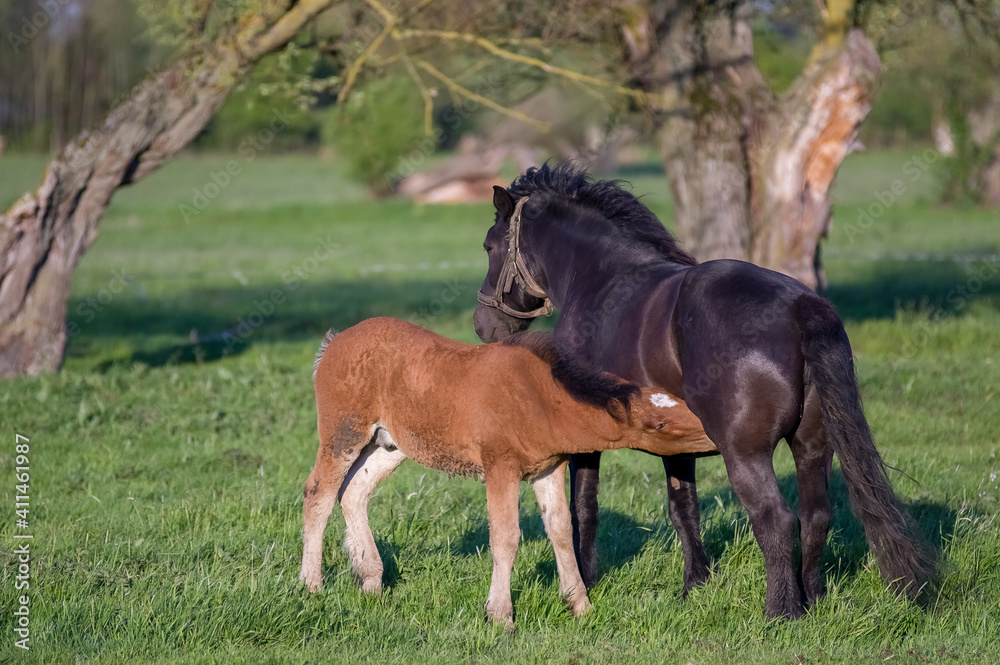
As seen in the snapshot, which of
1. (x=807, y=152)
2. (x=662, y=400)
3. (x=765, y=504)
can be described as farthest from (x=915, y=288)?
(x=662, y=400)

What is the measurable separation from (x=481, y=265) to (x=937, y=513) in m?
15.0

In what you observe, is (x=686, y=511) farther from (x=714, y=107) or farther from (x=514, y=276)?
(x=714, y=107)

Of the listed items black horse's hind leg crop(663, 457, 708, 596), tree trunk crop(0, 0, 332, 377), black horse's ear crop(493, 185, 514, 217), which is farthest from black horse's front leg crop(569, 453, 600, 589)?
tree trunk crop(0, 0, 332, 377)

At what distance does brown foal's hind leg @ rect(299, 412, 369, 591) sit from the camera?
15.1ft

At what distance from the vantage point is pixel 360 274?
18688 mm

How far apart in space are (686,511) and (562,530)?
0.90 metres

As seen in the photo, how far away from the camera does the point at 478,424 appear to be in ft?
13.8

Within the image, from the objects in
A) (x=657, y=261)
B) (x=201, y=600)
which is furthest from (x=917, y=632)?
(x=201, y=600)

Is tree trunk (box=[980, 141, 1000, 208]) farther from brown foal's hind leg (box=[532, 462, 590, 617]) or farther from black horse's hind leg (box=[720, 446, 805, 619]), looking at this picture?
brown foal's hind leg (box=[532, 462, 590, 617])

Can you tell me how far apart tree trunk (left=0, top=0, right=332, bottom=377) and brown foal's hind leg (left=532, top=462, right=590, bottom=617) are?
699 centimetres

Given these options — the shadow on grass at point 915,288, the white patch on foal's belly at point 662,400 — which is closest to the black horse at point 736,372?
the white patch on foal's belly at point 662,400

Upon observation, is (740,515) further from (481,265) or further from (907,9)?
(481,265)

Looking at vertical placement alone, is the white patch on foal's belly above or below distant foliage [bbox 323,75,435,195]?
above

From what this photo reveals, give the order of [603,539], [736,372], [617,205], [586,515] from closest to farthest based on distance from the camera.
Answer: [736,372], [586,515], [617,205], [603,539]
